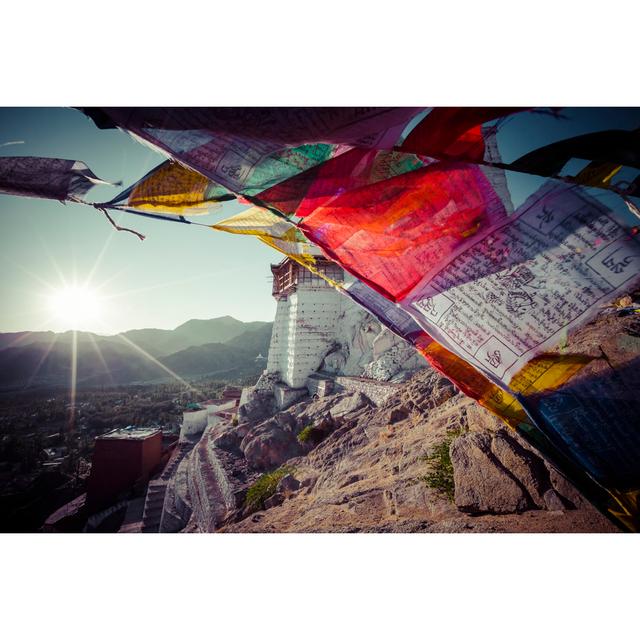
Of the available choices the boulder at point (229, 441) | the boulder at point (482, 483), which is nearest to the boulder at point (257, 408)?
the boulder at point (229, 441)

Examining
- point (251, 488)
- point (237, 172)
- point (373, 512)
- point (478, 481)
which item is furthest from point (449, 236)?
point (251, 488)

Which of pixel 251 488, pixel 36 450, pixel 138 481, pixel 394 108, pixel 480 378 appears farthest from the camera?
pixel 36 450

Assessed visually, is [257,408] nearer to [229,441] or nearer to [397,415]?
[229,441]

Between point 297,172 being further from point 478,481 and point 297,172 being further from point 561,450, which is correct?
point 478,481

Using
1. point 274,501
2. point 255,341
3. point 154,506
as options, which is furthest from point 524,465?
point 255,341

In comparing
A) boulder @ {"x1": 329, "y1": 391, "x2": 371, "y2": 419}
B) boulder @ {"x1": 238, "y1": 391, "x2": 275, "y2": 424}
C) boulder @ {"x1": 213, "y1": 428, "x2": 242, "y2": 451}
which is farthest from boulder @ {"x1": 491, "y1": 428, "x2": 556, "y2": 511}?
boulder @ {"x1": 238, "y1": 391, "x2": 275, "y2": 424}

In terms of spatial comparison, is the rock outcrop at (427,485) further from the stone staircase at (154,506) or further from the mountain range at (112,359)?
the mountain range at (112,359)
